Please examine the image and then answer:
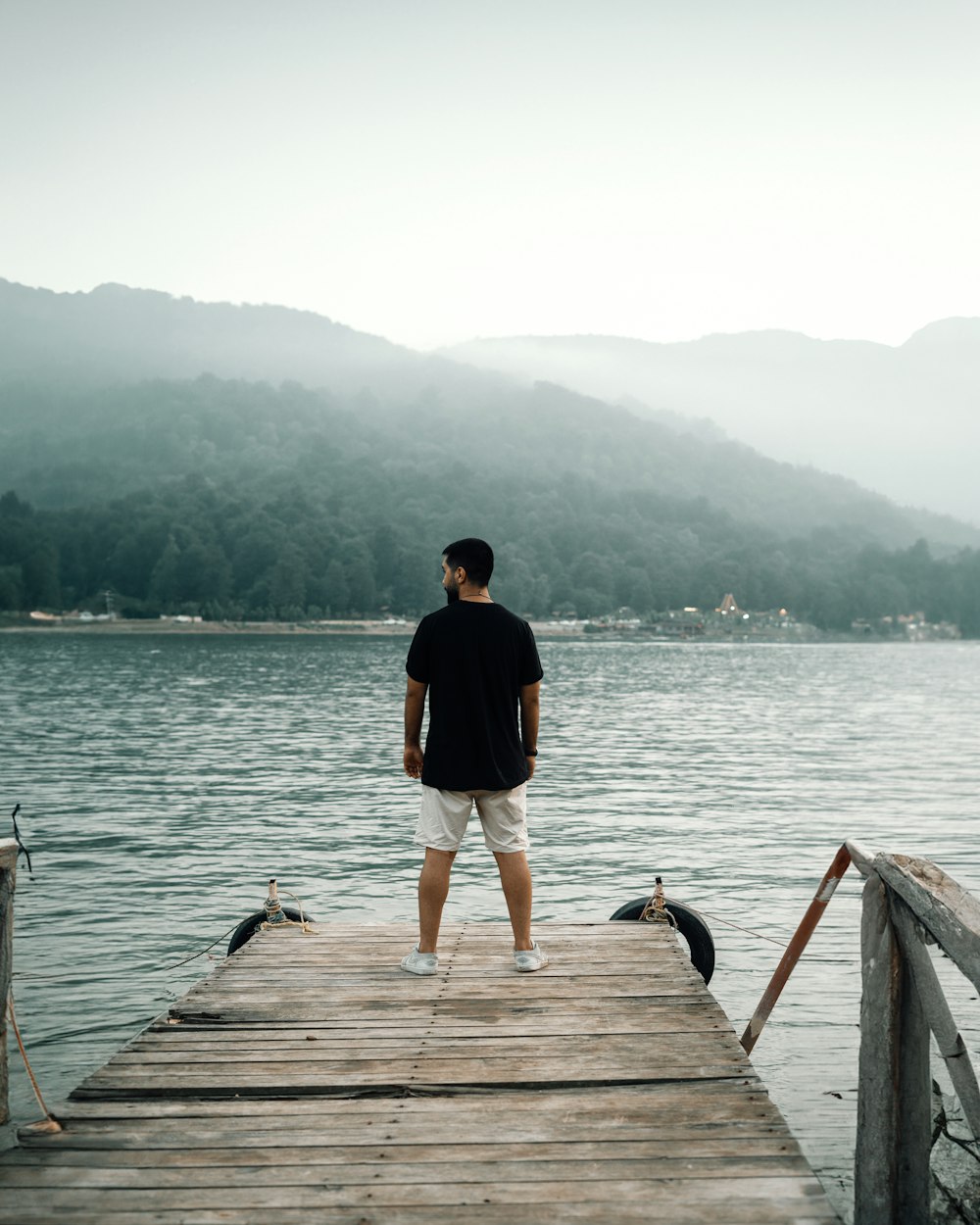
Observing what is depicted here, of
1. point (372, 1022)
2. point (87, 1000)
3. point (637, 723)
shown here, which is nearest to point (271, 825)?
point (87, 1000)

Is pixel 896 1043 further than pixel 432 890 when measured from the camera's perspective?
No

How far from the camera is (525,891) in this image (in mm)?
7379

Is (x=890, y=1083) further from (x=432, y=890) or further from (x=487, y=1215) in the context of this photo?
(x=432, y=890)

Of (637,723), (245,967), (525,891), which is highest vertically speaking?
(525,891)

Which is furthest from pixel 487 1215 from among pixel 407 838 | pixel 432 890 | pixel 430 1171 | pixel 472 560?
pixel 407 838

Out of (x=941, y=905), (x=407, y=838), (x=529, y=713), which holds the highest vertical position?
(x=529, y=713)

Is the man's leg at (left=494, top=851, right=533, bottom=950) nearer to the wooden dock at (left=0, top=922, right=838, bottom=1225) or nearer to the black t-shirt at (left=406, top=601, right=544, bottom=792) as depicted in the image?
the wooden dock at (left=0, top=922, right=838, bottom=1225)

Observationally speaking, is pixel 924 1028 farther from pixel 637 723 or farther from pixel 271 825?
pixel 637 723

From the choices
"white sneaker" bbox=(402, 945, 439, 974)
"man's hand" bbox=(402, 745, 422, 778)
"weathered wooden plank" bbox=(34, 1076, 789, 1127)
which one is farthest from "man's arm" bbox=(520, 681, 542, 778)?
"weathered wooden plank" bbox=(34, 1076, 789, 1127)

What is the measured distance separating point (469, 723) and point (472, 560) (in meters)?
1.04

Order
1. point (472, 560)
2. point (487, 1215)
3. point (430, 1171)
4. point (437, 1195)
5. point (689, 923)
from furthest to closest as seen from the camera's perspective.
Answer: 1. point (689, 923)
2. point (472, 560)
3. point (430, 1171)
4. point (437, 1195)
5. point (487, 1215)

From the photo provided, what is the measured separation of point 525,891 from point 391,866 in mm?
10742

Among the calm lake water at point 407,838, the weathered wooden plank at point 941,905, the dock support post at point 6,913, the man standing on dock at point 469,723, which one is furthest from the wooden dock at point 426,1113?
the calm lake water at point 407,838

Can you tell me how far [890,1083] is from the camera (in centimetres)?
515
